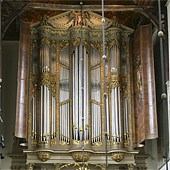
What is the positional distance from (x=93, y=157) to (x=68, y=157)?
0.77 meters

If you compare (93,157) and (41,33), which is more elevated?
(41,33)

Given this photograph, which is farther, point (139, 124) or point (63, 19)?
point (63, 19)

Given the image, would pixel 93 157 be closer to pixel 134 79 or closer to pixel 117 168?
pixel 117 168

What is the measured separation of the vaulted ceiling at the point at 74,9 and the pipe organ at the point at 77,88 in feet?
1.97

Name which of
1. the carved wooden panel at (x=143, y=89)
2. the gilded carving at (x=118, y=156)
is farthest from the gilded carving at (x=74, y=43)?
the gilded carving at (x=118, y=156)

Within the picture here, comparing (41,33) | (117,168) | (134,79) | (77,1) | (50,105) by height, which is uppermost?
(77,1)

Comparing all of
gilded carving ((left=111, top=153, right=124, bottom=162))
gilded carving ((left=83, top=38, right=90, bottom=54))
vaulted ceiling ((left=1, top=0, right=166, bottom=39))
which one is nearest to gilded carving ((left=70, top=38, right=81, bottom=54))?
gilded carving ((left=83, top=38, right=90, bottom=54))

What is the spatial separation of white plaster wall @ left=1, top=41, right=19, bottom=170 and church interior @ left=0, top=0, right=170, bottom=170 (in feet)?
0.11

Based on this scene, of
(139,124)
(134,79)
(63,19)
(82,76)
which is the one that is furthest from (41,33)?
(139,124)

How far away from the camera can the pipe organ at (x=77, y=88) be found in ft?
43.2

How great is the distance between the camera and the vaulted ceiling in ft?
43.2

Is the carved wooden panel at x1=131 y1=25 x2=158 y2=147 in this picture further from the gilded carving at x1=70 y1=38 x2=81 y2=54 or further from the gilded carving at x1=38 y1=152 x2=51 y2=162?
the gilded carving at x1=38 y1=152 x2=51 y2=162

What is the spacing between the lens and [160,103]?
1370cm

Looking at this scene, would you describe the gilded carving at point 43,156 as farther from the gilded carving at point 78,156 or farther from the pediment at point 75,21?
the pediment at point 75,21
